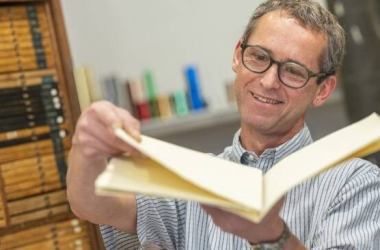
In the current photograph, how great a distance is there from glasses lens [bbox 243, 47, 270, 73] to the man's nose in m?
0.02

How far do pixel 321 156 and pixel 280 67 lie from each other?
0.49m

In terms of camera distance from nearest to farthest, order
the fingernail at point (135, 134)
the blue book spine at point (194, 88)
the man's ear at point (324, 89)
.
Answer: the fingernail at point (135, 134) → the man's ear at point (324, 89) → the blue book spine at point (194, 88)

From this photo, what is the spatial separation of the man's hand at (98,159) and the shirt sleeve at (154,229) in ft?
0.08

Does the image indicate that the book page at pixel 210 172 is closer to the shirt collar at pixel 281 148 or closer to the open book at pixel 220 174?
the open book at pixel 220 174

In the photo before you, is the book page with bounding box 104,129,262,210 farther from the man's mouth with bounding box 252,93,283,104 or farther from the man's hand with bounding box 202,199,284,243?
the man's mouth with bounding box 252,93,283,104

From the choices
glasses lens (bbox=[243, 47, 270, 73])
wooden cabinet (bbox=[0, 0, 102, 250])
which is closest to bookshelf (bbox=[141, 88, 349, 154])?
wooden cabinet (bbox=[0, 0, 102, 250])

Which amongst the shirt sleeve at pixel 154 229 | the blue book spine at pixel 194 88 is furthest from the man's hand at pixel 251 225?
the blue book spine at pixel 194 88

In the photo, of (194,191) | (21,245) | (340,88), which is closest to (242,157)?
(194,191)

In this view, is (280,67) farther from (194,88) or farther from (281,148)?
(194,88)

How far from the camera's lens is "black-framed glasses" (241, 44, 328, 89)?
147 cm

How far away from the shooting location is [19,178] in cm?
196

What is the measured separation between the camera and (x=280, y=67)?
1.46m

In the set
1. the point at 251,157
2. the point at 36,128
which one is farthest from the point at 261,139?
the point at 36,128

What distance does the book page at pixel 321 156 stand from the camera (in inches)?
36.4
